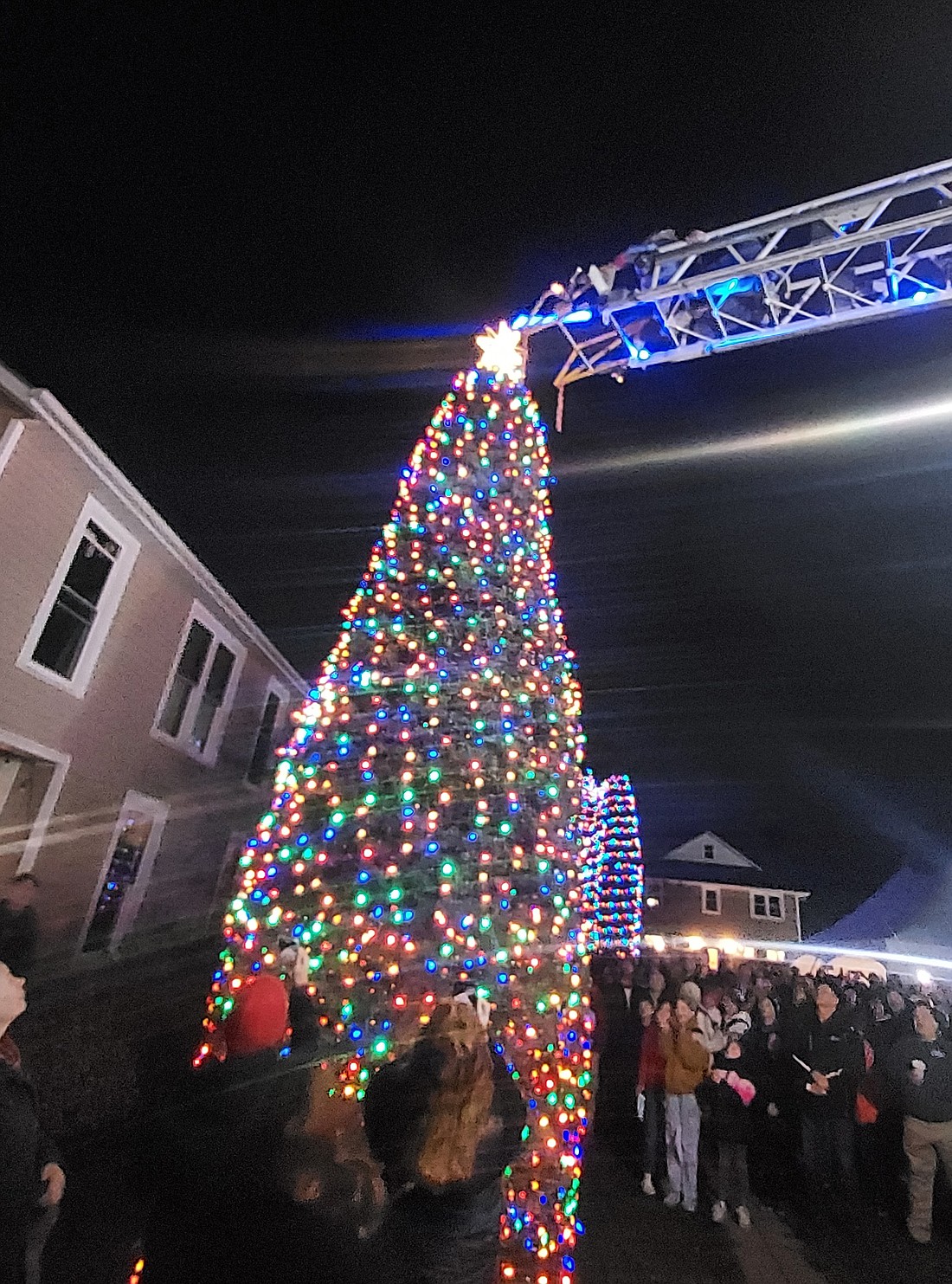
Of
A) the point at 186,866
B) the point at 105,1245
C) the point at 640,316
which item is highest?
the point at 640,316

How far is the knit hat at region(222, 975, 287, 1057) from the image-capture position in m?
2.73

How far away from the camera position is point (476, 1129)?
8.09 feet

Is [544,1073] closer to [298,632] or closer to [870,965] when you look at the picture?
[298,632]

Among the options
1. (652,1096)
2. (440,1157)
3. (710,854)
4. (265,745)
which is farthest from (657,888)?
(440,1157)

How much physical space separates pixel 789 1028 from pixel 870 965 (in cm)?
1607

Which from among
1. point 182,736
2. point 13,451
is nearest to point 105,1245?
point 13,451

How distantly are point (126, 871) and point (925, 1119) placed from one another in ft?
29.0

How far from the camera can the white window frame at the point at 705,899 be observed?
29.5 meters

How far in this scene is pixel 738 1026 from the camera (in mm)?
6164

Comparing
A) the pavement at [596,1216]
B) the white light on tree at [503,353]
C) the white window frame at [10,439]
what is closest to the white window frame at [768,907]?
the pavement at [596,1216]

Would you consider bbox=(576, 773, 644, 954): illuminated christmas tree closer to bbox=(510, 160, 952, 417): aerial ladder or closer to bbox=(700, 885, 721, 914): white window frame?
bbox=(700, 885, 721, 914): white window frame

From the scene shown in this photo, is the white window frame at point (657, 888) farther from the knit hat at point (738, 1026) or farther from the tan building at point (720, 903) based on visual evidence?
the knit hat at point (738, 1026)

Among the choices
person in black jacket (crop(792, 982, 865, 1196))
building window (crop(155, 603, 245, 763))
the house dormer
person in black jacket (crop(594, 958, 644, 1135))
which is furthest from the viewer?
the house dormer

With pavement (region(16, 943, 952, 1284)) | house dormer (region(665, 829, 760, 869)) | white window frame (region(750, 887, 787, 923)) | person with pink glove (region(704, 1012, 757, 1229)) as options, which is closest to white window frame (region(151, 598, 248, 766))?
pavement (region(16, 943, 952, 1284))
